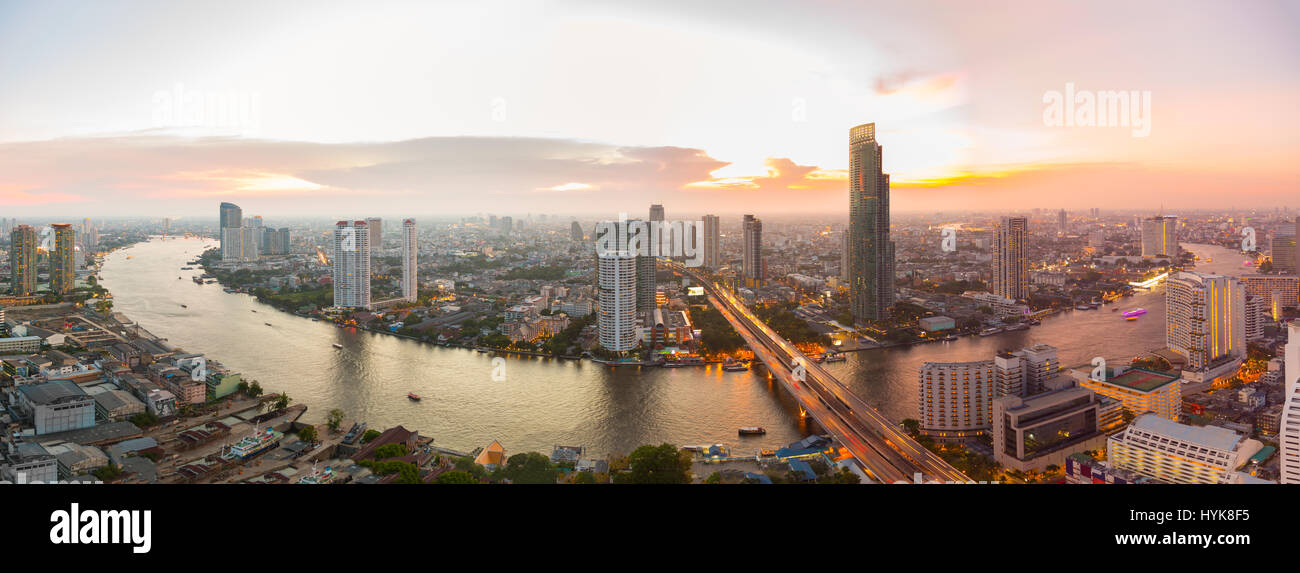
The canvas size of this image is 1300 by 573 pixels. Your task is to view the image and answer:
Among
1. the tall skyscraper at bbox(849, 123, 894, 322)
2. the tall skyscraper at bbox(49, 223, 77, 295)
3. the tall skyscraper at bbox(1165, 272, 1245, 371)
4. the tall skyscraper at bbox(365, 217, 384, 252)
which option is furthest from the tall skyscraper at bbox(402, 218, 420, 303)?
the tall skyscraper at bbox(1165, 272, 1245, 371)

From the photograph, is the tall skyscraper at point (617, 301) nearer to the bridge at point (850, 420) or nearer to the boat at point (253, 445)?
the bridge at point (850, 420)

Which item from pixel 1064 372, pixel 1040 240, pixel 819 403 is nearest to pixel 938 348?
pixel 1064 372

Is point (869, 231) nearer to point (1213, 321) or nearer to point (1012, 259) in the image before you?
point (1012, 259)

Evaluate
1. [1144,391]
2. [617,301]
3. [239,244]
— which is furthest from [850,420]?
[239,244]

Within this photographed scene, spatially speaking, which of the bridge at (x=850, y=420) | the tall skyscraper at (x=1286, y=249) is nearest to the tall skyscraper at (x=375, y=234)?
the bridge at (x=850, y=420)

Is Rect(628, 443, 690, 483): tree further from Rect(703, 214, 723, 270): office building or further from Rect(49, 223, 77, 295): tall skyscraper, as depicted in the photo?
Rect(703, 214, 723, 270): office building
